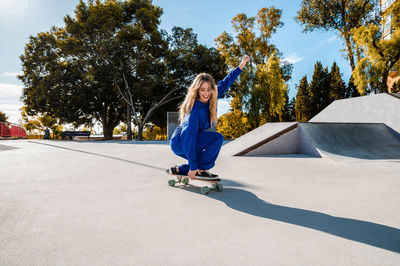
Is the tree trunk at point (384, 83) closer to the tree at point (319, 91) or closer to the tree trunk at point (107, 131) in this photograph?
the tree at point (319, 91)

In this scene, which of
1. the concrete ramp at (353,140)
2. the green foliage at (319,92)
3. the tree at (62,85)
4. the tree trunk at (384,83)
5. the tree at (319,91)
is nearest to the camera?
the concrete ramp at (353,140)

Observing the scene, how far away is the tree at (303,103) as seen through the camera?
2528 centimetres

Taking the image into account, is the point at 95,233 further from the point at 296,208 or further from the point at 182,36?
the point at 182,36

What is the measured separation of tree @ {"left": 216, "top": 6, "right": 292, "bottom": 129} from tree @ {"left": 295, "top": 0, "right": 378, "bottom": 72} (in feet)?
15.3

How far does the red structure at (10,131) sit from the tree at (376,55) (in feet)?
98.0

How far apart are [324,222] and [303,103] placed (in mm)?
26146

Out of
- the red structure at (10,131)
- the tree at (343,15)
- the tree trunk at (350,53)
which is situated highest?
the tree at (343,15)

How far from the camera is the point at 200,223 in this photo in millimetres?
1845

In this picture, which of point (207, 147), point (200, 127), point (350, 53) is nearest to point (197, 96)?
point (200, 127)

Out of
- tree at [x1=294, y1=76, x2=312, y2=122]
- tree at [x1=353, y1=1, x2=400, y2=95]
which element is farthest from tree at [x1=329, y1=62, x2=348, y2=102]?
tree at [x1=353, y1=1, x2=400, y2=95]

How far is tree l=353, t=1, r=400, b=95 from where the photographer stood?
16891 mm

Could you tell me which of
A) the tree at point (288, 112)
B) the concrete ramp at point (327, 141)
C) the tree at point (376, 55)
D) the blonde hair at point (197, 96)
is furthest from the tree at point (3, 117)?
the blonde hair at point (197, 96)

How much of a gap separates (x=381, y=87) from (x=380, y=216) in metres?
21.2

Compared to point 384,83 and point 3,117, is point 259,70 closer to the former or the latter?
point 384,83
